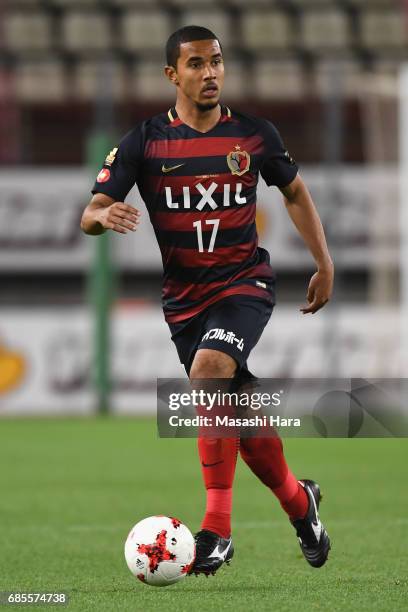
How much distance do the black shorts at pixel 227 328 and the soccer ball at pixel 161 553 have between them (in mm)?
599

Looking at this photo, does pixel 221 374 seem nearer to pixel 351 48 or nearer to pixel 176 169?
pixel 176 169

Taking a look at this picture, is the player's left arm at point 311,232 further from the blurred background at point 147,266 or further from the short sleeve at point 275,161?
the blurred background at point 147,266

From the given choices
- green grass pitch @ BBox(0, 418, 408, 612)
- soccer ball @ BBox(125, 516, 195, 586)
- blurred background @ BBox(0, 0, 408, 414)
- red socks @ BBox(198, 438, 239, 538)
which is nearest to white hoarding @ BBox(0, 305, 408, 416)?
blurred background @ BBox(0, 0, 408, 414)

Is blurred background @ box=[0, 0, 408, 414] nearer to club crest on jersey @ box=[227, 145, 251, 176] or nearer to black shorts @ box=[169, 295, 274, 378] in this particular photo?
black shorts @ box=[169, 295, 274, 378]

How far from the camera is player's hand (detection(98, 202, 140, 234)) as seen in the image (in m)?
4.04

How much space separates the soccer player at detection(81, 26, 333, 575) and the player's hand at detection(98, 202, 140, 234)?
16cm

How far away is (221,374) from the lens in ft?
13.9

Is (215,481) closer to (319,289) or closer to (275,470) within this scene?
(275,470)

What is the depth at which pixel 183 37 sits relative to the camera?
438 centimetres

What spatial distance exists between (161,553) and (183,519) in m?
2.39

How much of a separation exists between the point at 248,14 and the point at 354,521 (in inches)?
563

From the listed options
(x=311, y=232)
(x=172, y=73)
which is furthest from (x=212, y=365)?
(x=172, y=73)

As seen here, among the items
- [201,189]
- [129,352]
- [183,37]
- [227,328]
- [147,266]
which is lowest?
[129,352]

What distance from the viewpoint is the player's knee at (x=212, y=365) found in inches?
167
